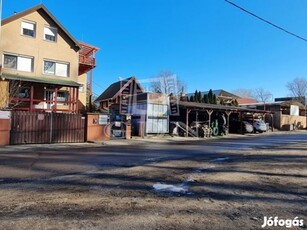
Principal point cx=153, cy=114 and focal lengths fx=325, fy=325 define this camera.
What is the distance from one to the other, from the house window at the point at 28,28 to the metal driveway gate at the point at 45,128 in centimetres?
1026

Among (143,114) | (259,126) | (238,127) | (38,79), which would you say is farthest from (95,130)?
(259,126)

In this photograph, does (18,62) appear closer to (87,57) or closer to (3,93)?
(3,93)

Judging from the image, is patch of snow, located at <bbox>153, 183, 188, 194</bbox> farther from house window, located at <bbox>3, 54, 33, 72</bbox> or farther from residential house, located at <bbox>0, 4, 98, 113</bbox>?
house window, located at <bbox>3, 54, 33, 72</bbox>

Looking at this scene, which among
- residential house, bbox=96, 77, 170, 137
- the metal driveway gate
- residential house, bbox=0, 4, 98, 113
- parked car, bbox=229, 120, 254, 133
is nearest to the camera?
the metal driveway gate

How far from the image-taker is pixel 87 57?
34469mm

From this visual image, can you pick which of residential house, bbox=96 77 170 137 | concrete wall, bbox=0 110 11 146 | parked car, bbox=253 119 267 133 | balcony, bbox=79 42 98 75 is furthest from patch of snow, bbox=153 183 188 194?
parked car, bbox=253 119 267 133

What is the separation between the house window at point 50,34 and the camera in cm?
2934

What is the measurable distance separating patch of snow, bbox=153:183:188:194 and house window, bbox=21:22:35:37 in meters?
24.3

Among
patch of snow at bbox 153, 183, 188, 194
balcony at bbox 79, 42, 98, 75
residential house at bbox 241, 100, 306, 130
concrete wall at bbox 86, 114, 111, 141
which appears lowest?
patch of snow at bbox 153, 183, 188, 194

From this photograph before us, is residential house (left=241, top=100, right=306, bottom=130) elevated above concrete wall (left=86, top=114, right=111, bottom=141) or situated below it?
above

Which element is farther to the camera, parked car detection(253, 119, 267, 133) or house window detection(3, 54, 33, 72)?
parked car detection(253, 119, 267, 133)

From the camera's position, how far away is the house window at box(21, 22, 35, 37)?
2783 cm

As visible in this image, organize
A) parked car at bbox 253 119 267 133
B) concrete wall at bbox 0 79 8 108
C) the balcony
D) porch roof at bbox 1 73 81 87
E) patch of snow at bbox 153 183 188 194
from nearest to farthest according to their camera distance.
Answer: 1. patch of snow at bbox 153 183 188 194
2. concrete wall at bbox 0 79 8 108
3. porch roof at bbox 1 73 81 87
4. the balcony
5. parked car at bbox 253 119 267 133

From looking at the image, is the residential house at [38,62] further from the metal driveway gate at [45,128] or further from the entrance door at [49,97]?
the metal driveway gate at [45,128]
